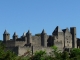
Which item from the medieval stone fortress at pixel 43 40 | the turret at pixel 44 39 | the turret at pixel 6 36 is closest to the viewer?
the medieval stone fortress at pixel 43 40

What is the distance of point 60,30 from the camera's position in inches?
3110

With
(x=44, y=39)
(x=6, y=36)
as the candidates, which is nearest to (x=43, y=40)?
(x=44, y=39)

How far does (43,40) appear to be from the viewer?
244 ft

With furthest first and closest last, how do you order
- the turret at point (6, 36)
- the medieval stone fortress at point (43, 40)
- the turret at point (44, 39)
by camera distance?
1. the turret at point (44, 39)
2. the turret at point (6, 36)
3. the medieval stone fortress at point (43, 40)

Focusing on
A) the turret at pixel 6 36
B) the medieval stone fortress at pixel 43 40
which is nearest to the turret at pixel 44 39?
the medieval stone fortress at pixel 43 40

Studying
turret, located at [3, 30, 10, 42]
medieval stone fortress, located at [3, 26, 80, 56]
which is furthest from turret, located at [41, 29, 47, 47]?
turret, located at [3, 30, 10, 42]

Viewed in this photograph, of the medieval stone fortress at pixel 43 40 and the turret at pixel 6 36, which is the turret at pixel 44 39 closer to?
the medieval stone fortress at pixel 43 40

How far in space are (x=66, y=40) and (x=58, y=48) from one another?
7.11 m

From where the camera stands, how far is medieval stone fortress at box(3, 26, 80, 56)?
6800cm

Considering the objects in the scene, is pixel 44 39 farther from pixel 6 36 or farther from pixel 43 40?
pixel 6 36

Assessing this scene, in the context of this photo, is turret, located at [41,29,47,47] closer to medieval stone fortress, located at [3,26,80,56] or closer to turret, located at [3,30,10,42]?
medieval stone fortress, located at [3,26,80,56]

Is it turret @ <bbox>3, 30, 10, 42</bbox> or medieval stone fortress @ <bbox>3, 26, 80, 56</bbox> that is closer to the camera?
medieval stone fortress @ <bbox>3, 26, 80, 56</bbox>

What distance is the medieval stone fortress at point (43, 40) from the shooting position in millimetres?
68000

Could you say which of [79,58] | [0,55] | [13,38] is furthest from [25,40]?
[0,55]
